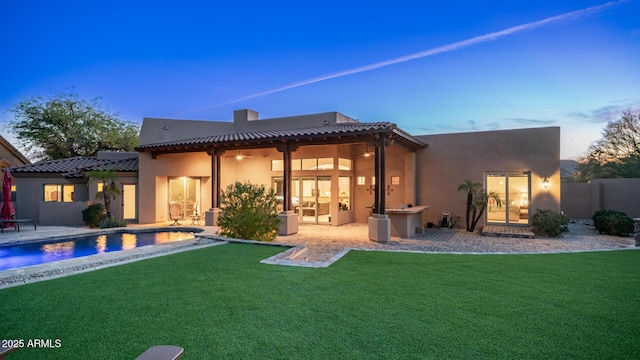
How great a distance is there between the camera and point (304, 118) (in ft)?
55.1

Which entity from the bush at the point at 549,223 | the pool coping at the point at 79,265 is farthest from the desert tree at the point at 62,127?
the bush at the point at 549,223

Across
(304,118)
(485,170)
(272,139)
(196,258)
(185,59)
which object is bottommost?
(196,258)

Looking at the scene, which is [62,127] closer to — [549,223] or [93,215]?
[93,215]

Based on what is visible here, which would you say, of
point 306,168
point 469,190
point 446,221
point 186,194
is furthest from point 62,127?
point 469,190

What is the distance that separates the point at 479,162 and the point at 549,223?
3.54m

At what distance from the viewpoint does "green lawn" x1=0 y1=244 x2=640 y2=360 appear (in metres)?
3.26

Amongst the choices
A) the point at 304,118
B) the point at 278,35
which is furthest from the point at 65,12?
the point at 304,118

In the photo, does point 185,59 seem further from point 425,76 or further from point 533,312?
point 533,312

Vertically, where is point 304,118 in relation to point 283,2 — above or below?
below

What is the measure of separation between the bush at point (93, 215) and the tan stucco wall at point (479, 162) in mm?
13639

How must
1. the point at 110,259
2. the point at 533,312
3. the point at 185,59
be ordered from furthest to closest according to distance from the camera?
the point at 185,59 < the point at 110,259 < the point at 533,312

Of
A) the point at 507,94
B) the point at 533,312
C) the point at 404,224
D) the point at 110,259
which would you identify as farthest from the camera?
the point at 507,94

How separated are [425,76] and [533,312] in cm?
1464

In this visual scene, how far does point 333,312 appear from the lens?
420cm
